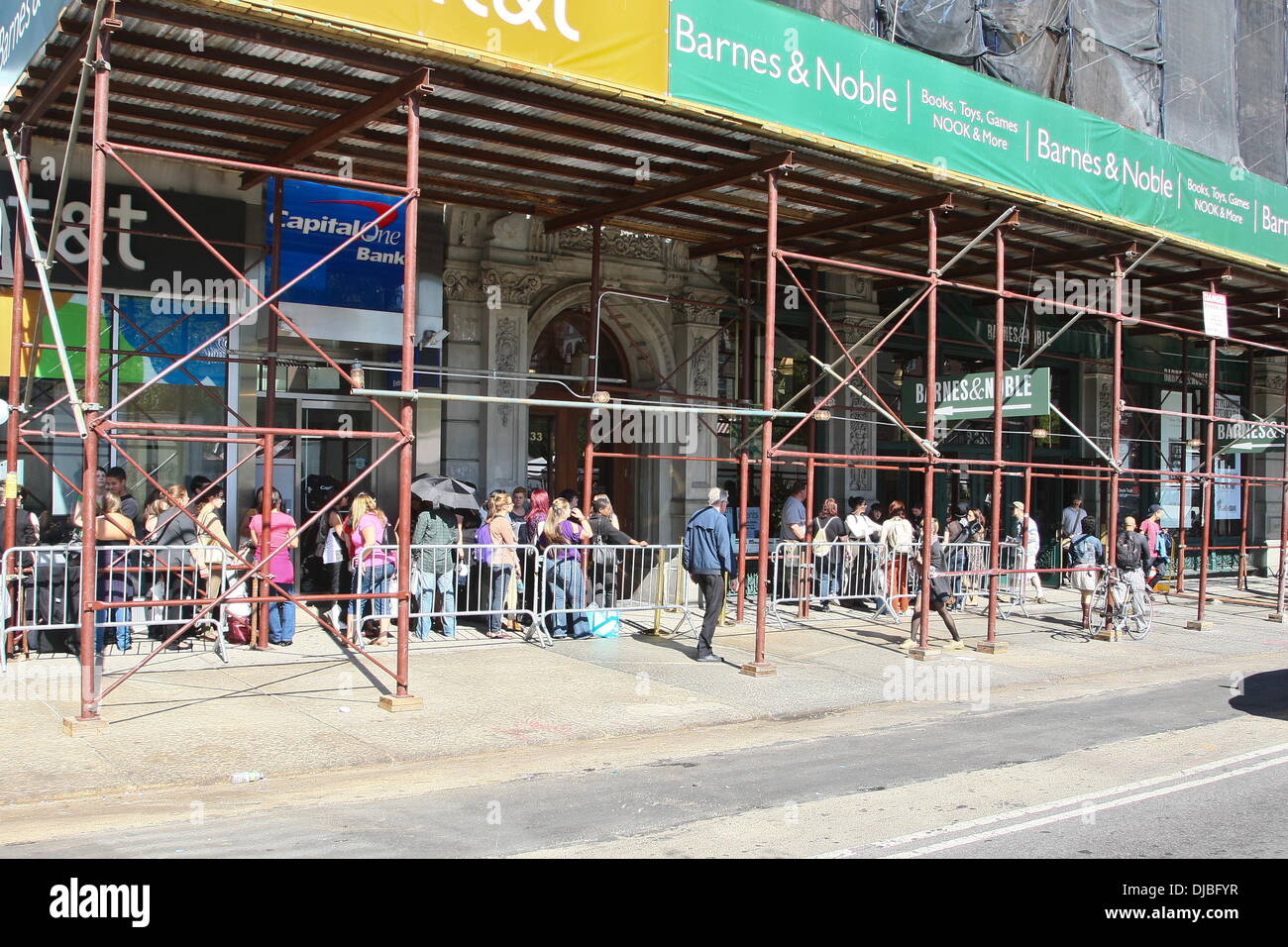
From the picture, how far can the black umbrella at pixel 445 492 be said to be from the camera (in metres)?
13.0

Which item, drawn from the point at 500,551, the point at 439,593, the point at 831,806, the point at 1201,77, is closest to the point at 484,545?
the point at 500,551

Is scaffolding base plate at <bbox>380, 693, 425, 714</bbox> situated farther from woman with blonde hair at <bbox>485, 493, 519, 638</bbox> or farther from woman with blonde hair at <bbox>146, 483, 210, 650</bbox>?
woman with blonde hair at <bbox>485, 493, 519, 638</bbox>

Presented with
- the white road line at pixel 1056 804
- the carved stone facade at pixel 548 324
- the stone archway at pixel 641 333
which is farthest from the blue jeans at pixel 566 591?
the white road line at pixel 1056 804

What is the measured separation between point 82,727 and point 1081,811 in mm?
6674

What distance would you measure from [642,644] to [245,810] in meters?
6.70

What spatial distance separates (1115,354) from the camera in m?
15.3

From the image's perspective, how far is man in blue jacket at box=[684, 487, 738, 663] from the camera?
11.9 m

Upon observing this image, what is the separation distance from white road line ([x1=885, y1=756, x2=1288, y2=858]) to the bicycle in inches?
281

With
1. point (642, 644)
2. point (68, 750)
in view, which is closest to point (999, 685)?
point (642, 644)

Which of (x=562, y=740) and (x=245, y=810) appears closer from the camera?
(x=245, y=810)

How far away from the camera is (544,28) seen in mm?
9680

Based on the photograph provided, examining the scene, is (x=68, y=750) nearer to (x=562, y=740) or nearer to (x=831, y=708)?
(x=562, y=740)

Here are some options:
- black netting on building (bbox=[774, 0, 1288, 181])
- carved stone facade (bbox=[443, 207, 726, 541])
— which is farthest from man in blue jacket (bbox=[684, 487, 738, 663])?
black netting on building (bbox=[774, 0, 1288, 181])

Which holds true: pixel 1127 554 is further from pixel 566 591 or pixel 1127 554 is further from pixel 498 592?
pixel 498 592
